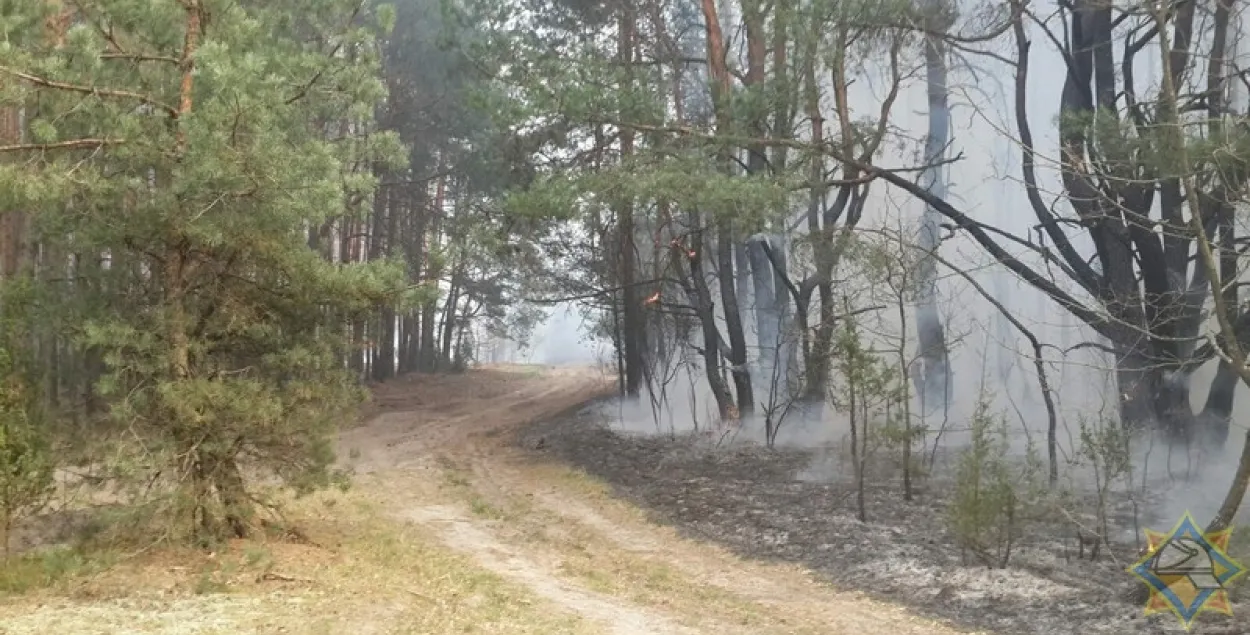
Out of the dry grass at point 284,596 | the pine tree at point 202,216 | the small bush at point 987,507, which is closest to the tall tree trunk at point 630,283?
the pine tree at point 202,216

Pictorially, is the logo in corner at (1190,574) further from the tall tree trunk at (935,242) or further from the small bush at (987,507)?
the tall tree trunk at (935,242)

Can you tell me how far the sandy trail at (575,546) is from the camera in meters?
6.95

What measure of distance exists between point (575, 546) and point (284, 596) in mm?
3331

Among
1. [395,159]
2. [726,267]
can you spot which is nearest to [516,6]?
[726,267]

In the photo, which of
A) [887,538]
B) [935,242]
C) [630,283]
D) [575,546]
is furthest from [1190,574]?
[630,283]

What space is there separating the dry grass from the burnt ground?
9.24 ft

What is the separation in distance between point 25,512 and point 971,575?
7.12 m

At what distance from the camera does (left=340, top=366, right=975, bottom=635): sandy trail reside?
6.95 metres

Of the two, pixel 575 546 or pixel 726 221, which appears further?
pixel 726 221

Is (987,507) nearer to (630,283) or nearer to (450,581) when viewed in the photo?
(450,581)

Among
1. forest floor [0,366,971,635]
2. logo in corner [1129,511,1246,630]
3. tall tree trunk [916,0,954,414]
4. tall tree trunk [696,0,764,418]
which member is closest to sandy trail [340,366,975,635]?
forest floor [0,366,971,635]

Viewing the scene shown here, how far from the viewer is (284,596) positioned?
6863 mm

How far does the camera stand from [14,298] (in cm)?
725

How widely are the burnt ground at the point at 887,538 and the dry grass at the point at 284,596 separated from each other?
2.82 meters
